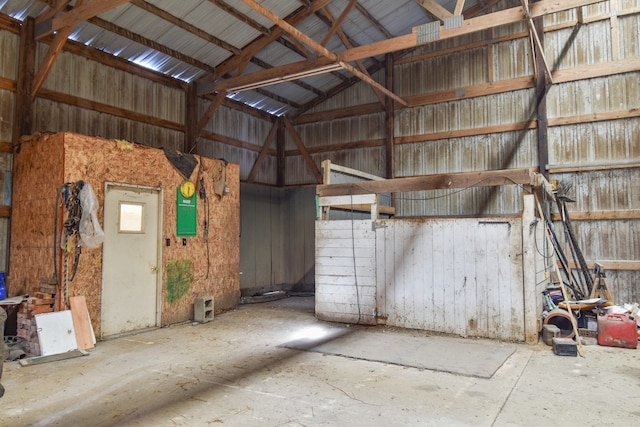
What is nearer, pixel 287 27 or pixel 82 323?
pixel 82 323

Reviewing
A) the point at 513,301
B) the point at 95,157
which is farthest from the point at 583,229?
the point at 95,157

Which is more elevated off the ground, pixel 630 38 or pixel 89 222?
pixel 630 38

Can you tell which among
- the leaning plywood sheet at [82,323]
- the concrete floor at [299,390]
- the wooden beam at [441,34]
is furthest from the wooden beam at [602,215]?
the leaning plywood sheet at [82,323]

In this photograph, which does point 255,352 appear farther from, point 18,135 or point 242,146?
point 242,146

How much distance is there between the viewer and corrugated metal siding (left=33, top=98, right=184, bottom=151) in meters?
6.91

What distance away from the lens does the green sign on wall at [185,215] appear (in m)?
7.31

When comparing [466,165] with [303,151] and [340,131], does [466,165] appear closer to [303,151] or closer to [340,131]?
[340,131]

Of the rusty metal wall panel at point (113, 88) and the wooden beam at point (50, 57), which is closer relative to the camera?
the wooden beam at point (50, 57)

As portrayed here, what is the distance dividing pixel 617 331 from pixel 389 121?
6551 mm

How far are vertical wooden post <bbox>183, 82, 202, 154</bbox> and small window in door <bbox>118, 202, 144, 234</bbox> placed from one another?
292 cm

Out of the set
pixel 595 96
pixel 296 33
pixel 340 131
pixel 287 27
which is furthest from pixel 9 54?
pixel 595 96

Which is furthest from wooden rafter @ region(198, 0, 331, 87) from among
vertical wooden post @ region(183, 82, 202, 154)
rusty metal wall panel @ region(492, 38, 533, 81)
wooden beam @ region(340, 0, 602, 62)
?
rusty metal wall panel @ region(492, 38, 533, 81)

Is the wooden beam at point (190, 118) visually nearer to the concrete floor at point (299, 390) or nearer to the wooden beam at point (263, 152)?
the wooden beam at point (263, 152)

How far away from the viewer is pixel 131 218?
6.62 metres
